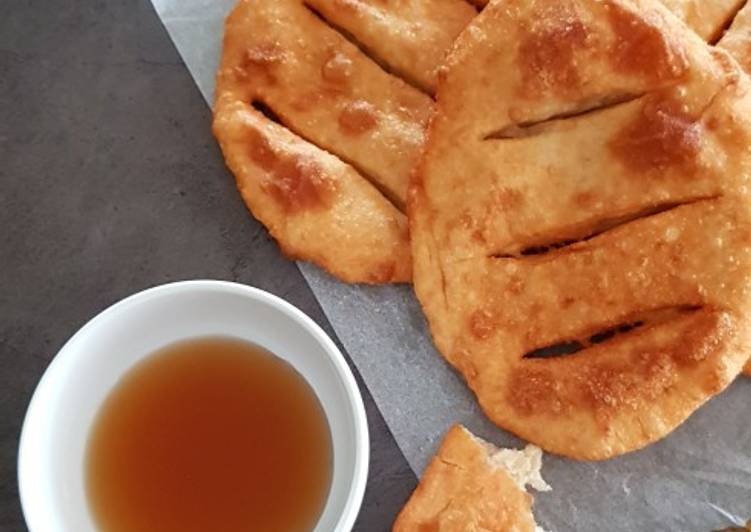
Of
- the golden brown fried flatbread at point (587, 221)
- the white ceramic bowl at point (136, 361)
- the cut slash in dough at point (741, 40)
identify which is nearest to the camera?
the white ceramic bowl at point (136, 361)

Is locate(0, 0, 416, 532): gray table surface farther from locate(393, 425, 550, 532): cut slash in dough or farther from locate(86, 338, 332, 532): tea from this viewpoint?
locate(86, 338, 332, 532): tea

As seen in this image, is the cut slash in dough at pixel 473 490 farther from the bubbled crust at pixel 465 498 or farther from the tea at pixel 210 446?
the tea at pixel 210 446

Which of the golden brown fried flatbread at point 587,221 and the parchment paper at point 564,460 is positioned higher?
the golden brown fried flatbread at point 587,221

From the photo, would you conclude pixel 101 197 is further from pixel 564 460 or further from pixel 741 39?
pixel 741 39

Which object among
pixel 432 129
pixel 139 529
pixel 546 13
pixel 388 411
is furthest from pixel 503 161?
pixel 139 529

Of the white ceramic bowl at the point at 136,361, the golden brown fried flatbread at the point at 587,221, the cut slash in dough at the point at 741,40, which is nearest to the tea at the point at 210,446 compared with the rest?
the white ceramic bowl at the point at 136,361

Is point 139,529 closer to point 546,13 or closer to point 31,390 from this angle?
point 31,390

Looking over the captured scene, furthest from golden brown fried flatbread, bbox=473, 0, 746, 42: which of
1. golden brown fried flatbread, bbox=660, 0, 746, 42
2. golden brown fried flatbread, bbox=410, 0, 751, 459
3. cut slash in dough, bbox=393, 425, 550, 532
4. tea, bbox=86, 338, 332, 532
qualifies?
tea, bbox=86, 338, 332, 532

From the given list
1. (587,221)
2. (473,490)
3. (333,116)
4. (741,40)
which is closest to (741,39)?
(741,40)
